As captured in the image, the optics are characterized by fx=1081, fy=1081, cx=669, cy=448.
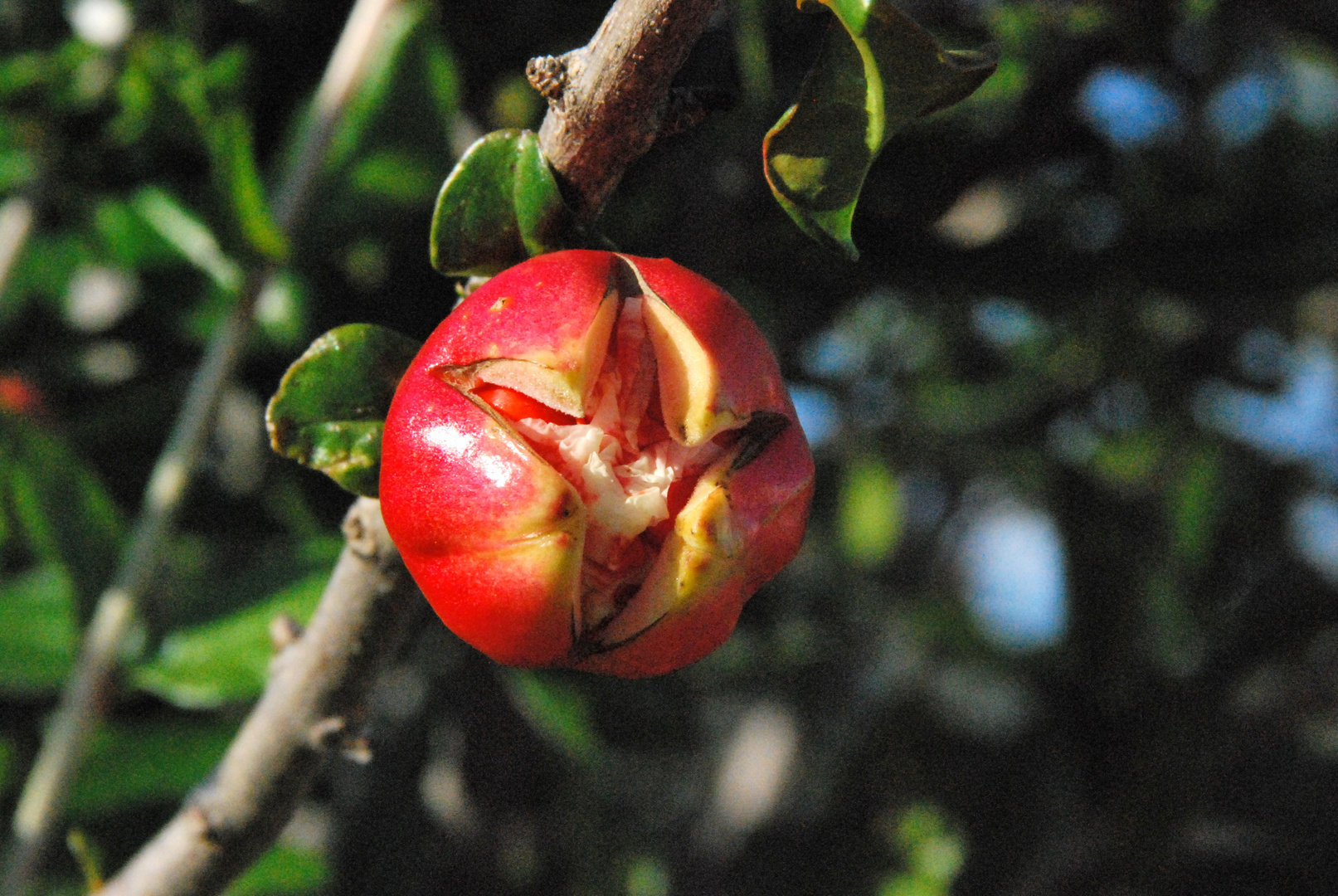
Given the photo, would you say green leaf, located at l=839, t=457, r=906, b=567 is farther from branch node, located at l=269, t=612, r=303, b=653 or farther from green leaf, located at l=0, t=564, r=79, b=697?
branch node, located at l=269, t=612, r=303, b=653

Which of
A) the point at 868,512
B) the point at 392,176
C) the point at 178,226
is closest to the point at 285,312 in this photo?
the point at 178,226

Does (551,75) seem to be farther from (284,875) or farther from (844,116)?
(284,875)

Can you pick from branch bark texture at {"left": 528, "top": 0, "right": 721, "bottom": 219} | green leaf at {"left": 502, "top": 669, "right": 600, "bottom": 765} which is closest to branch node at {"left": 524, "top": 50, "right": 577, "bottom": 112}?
branch bark texture at {"left": 528, "top": 0, "right": 721, "bottom": 219}

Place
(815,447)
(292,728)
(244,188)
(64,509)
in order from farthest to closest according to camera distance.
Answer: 1. (815,447)
2. (64,509)
3. (244,188)
4. (292,728)

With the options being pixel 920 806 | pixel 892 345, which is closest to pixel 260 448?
pixel 892 345

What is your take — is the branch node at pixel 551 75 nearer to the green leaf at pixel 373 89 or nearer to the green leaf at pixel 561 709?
the green leaf at pixel 373 89

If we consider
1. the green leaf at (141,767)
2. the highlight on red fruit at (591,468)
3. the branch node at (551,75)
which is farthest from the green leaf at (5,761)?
the branch node at (551,75)
